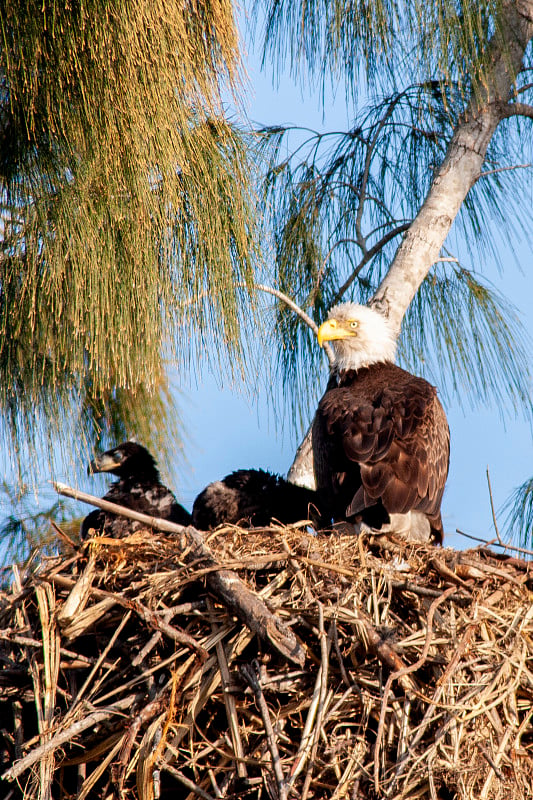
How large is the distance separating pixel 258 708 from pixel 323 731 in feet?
0.66

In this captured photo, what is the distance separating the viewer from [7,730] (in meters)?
3.16

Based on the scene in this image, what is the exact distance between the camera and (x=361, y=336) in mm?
4930

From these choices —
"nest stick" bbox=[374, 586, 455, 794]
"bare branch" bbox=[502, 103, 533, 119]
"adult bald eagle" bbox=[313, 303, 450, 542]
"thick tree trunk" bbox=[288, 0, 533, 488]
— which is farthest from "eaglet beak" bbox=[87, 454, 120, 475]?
"bare branch" bbox=[502, 103, 533, 119]

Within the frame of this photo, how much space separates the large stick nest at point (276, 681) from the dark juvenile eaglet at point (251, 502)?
1217 millimetres

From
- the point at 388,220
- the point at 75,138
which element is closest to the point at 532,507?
the point at 388,220

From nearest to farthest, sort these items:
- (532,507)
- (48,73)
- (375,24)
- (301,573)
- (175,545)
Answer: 1. (301,573)
2. (175,545)
3. (48,73)
4. (375,24)
5. (532,507)

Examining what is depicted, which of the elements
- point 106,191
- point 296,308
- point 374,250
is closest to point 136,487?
point 296,308

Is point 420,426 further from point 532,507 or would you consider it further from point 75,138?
point 75,138

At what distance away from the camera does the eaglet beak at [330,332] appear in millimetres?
4965

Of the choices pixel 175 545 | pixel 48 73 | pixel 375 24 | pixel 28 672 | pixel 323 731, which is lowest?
pixel 323 731

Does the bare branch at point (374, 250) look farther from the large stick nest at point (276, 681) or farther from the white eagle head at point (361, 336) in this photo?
the large stick nest at point (276, 681)

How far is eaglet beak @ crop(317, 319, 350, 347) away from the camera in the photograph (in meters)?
4.96

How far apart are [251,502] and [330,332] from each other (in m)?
1.02

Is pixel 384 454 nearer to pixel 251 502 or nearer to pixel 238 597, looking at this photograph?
pixel 251 502
